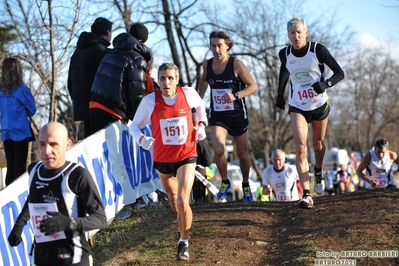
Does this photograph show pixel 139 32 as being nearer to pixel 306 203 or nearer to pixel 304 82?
pixel 304 82

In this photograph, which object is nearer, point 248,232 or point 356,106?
point 248,232

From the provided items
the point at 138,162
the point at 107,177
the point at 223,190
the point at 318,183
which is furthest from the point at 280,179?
the point at 107,177

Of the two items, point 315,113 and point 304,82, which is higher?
point 304,82

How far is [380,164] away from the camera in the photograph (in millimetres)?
13547

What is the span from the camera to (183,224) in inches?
263

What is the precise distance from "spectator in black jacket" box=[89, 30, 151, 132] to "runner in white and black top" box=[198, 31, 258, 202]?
90cm

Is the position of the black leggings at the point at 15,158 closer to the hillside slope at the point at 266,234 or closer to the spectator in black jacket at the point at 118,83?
the spectator in black jacket at the point at 118,83

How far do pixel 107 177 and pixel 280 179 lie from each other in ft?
17.1

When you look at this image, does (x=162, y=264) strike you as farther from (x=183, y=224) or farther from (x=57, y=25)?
(x=57, y=25)

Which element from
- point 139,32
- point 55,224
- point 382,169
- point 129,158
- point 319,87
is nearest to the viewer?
point 55,224

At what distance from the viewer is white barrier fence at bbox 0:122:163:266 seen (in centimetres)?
550

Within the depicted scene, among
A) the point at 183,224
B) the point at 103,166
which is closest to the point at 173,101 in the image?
the point at 183,224

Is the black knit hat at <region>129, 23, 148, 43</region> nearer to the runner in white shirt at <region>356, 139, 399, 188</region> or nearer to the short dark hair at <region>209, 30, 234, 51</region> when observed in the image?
the short dark hair at <region>209, 30, 234, 51</region>

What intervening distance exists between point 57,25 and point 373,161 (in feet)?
22.7
